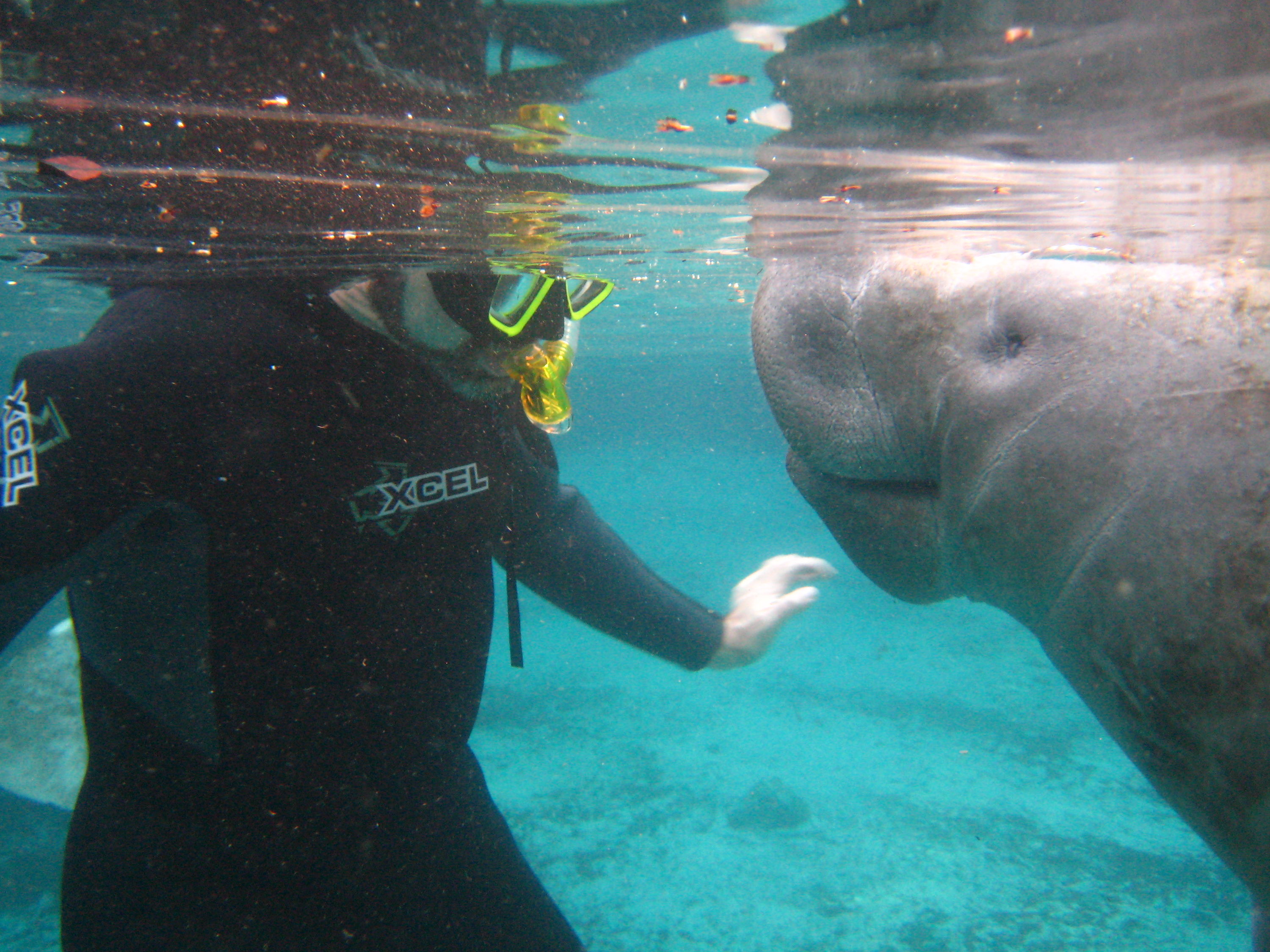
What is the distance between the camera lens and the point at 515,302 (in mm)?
2561

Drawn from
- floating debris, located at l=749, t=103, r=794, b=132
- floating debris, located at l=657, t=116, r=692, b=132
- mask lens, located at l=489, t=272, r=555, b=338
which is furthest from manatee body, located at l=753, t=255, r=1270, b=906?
floating debris, located at l=657, t=116, r=692, b=132

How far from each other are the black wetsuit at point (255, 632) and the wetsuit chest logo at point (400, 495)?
1 cm

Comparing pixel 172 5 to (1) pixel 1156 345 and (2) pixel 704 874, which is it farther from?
(2) pixel 704 874

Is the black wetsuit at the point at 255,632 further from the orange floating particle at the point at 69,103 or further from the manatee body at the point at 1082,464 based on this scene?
the manatee body at the point at 1082,464

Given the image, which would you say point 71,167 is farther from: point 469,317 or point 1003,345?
point 1003,345

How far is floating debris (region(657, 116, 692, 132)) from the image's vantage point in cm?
343

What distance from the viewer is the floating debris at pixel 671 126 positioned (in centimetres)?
343

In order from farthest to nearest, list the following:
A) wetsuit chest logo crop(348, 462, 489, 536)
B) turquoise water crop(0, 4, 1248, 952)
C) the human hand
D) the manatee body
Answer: turquoise water crop(0, 4, 1248, 952) → the human hand → wetsuit chest logo crop(348, 462, 489, 536) → the manatee body

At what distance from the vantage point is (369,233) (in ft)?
15.3

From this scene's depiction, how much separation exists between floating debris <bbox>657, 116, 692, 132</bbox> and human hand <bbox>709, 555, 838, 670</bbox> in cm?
234

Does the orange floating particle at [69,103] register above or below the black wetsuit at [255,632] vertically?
above

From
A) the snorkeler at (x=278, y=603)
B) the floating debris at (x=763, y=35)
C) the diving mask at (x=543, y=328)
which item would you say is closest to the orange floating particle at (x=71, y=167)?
the snorkeler at (x=278, y=603)

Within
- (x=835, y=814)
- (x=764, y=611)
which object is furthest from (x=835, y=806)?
(x=764, y=611)

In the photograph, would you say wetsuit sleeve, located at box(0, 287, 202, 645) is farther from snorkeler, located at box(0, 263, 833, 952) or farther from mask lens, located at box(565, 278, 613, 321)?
mask lens, located at box(565, 278, 613, 321)
